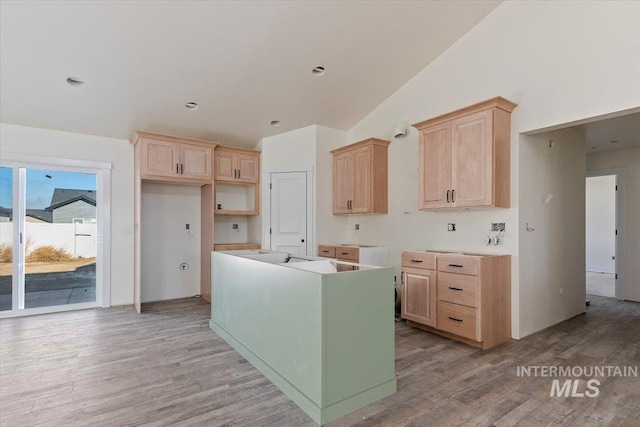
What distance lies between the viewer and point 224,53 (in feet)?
11.7

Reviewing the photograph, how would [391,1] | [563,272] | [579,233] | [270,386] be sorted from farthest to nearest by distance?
1. [579,233]
2. [563,272]
3. [391,1]
4. [270,386]

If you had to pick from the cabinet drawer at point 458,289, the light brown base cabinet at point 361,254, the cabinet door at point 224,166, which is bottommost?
the cabinet drawer at point 458,289

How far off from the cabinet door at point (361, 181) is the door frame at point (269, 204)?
701mm

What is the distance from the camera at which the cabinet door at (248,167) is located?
5.63 metres

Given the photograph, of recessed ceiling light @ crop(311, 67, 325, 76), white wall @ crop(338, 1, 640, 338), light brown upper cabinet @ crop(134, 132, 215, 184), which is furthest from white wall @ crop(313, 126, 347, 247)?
light brown upper cabinet @ crop(134, 132, 215, 184)

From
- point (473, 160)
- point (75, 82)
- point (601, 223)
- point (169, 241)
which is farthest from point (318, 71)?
point (601, 223)

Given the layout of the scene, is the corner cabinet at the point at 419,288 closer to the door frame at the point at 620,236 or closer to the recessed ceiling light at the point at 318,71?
the recessed ceiling light at the point at 318,71

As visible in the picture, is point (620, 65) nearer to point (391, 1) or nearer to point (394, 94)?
point (391, 1)

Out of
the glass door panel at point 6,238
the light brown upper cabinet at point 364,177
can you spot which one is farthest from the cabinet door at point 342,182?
the glass door panel at point 6,238

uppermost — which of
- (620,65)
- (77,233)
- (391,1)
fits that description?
(391,1)

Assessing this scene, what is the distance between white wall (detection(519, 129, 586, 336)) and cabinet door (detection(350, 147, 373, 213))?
199cm

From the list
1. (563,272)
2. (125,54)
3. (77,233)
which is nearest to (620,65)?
(563,272)

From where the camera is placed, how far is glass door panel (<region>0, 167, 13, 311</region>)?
4410mm

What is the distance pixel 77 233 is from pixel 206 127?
7.95 feet
